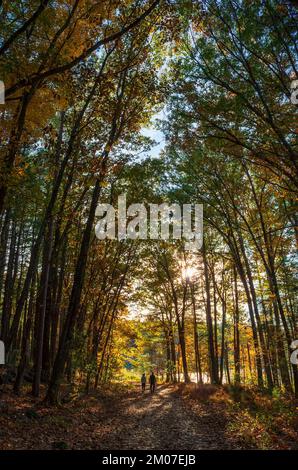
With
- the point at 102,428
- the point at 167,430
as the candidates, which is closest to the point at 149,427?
the point at 167,430

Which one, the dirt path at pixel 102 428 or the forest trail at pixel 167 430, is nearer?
the dirt path at pixel 102 428

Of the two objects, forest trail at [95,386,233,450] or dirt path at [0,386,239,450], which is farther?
forest trail at [95,386,233,450]

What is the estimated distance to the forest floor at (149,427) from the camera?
7371mm

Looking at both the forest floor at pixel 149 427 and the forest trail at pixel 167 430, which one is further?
the forest trail at pixel 167 430

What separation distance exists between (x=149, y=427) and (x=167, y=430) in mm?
875

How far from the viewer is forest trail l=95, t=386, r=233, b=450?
7.79 m

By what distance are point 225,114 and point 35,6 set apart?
18.2 feet

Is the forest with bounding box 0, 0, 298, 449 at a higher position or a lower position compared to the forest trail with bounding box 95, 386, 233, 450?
higher

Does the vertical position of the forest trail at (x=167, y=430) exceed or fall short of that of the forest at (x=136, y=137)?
it falls short

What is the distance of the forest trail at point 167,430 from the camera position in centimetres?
779

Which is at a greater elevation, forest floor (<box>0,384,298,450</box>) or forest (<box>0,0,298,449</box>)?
forest (<box>0,0,298,449</box>)

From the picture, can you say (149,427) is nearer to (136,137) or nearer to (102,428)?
(102,428)

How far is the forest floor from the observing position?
7.37 meters

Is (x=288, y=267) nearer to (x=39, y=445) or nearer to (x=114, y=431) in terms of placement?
(x=114, y=431)
